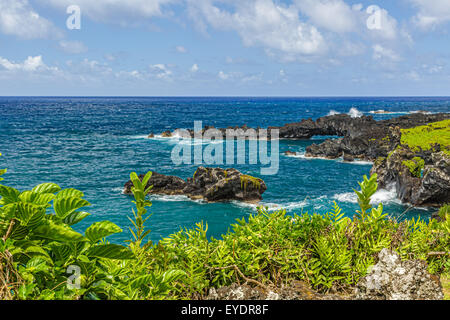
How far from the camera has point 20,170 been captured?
37.0 metres

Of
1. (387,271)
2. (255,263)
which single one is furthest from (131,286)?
(387,271)

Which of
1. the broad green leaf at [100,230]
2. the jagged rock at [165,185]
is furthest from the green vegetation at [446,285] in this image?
the jagged rock at [165,185]

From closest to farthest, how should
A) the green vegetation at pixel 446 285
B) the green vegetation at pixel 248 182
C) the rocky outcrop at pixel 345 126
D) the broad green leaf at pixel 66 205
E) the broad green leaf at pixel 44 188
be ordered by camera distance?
the broad green leaf at pixel 66 205 < the broad green leaf at pixel 44 188 < the green vegetation at pixel 446 285 < the green vegetation at pixel 248 182 < the rocky outcrop at pixel 345 126

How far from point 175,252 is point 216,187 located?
20985mm

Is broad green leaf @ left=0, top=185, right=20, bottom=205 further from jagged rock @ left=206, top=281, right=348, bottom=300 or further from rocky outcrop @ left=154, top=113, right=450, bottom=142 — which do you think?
rocky outcrop @ left=154, top=113, right=450, bottom=142

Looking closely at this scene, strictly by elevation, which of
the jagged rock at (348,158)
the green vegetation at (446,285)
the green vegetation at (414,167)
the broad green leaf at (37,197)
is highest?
the broad green leaf at (37,197)

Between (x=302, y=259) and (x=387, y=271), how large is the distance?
1.09 metres

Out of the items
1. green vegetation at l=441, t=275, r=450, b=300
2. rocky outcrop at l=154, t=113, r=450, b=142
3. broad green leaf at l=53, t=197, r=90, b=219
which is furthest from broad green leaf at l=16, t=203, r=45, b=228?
rocky outcrop at l=154, t=113, r=450, b=142

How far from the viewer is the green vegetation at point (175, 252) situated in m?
2.81

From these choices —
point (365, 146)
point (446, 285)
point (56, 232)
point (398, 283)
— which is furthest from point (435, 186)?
point (56, 232)

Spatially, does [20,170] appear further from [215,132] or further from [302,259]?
[302,259]

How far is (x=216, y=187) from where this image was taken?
84.7ft

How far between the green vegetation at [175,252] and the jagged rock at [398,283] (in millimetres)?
604

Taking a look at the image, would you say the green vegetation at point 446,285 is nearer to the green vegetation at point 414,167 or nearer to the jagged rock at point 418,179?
the jagged rock at point 418,179
